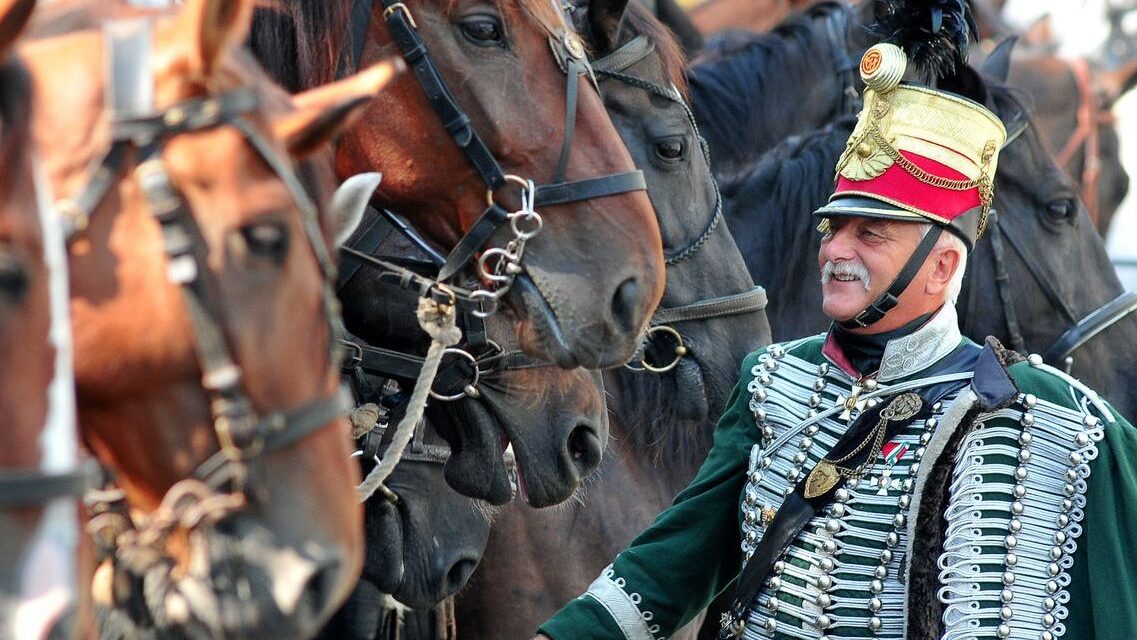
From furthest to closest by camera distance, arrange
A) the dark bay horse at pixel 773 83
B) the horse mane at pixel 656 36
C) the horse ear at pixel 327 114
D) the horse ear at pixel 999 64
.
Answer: the dark bay horse at pixel 773 83 < the horse ear at pixel 999 64 < the horse mane at pixel 656 36 < the horse ear at pixel 327 114

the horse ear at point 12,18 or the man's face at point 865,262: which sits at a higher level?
the horse ear at point 12,18

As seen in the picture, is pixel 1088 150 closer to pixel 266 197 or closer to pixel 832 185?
pixel 832 185

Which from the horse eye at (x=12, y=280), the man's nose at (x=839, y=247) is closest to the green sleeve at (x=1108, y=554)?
the man's nose at (x=839, y=247)

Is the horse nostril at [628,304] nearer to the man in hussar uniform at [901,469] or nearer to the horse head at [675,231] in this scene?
the man in hussar uniform at [901,469]

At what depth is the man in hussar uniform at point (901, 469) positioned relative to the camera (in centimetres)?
276

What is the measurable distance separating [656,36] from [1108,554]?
2.01 meters

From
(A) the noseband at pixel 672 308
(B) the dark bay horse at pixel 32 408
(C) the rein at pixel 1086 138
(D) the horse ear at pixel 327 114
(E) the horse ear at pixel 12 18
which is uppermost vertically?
(E) the horse ear at pixel 12 18

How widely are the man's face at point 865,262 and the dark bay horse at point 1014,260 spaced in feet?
5.41

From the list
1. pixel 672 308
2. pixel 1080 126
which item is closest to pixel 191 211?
pixel 672 308

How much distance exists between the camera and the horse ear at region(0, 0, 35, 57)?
5.77 ft

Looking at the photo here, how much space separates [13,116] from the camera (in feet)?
6.00

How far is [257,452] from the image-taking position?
6.23 feet

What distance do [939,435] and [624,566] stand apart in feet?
2.43

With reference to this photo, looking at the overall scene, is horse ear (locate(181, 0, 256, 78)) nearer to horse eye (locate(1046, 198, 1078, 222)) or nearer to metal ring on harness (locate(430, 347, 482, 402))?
metal ring on harness (locate(430, 347, 482, 402))
